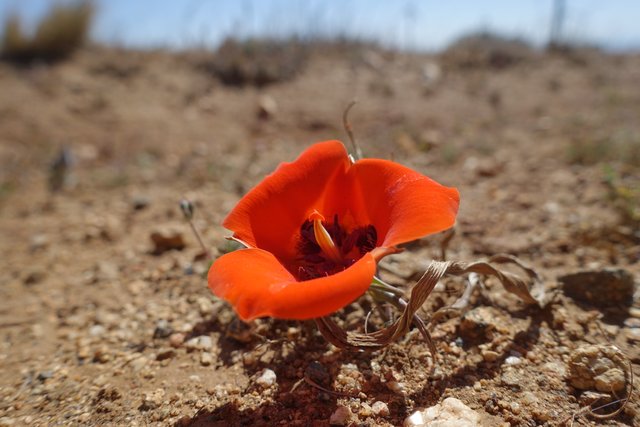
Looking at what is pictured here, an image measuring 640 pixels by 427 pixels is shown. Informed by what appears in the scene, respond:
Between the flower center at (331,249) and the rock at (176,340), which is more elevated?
the flower center at (331,249)

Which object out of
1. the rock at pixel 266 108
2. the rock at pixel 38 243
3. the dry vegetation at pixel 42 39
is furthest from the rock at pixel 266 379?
the dry vegetation at pixel 42 39

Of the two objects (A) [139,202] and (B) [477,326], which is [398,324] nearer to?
(B) [477,326]

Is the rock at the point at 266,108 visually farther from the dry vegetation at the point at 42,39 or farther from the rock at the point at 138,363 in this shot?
the rock at the point at 138,363

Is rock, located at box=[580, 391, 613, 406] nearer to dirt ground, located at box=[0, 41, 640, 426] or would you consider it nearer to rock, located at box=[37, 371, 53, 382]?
dirt ground, located at box=[0, 41, 640, 426]

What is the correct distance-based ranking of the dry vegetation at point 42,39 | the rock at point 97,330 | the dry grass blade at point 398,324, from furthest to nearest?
1. the dry vegetation at point 42,39
2. the rock at point 97,330
3. the dry grass blade at point 398,324

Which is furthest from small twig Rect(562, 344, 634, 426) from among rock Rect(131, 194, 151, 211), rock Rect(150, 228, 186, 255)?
rock Rect(131, 194, 151, 211)

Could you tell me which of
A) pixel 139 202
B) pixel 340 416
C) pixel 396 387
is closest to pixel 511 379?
pixel 396 387
